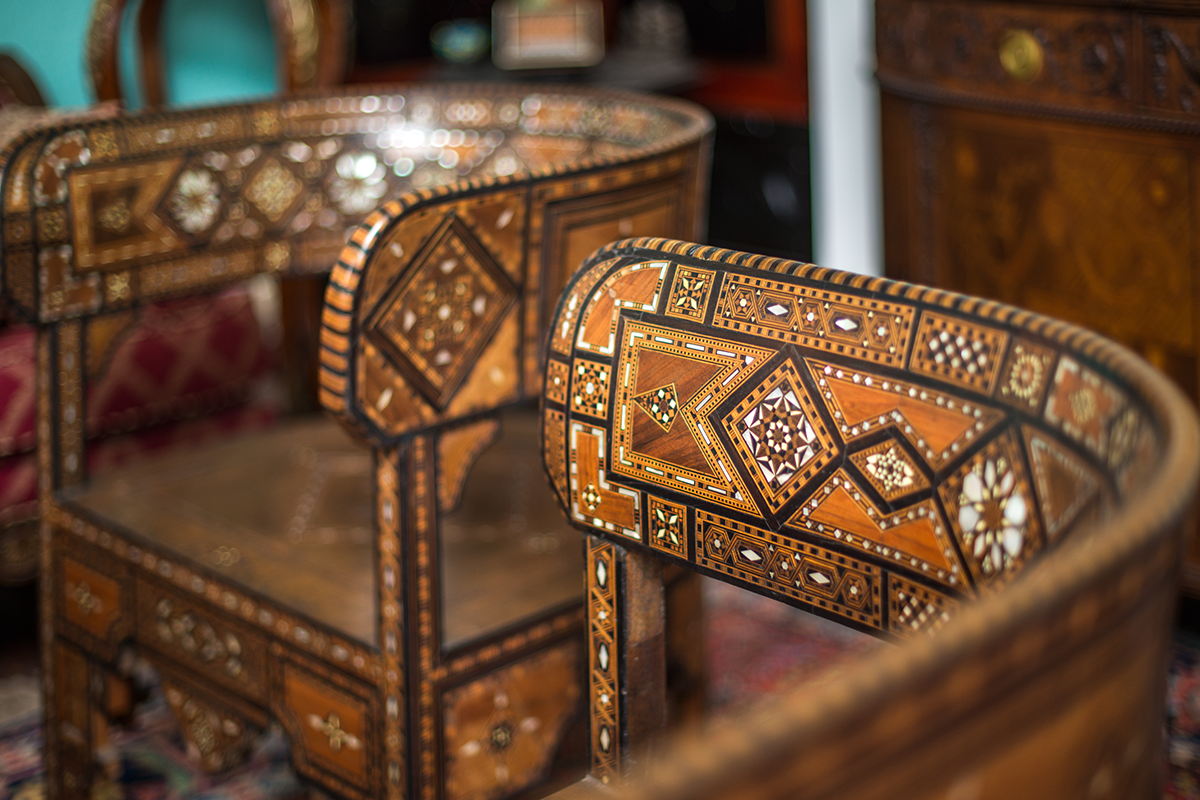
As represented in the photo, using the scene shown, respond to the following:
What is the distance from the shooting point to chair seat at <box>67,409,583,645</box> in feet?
5.93

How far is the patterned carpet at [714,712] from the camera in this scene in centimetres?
219

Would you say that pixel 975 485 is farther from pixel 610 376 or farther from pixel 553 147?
pixel 553 147

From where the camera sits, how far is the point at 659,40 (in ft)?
15.6

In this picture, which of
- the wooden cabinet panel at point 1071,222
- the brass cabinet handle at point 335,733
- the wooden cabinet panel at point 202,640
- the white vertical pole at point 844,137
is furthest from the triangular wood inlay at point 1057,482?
the white vertical pole at point 844,137

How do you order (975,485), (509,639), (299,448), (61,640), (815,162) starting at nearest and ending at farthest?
(975,485) < (509,639) < (61,640) < (299,448) < (815,162)

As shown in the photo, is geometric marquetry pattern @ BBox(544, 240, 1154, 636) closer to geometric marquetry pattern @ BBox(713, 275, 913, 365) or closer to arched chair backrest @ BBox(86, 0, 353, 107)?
geometric marquetry pattern @ BBox(713, 275, 913, 365)

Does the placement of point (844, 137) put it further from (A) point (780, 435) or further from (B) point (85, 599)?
(A) point (780, 435)

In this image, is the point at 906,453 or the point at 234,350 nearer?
the point at 906,453

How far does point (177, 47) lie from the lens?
3115mm

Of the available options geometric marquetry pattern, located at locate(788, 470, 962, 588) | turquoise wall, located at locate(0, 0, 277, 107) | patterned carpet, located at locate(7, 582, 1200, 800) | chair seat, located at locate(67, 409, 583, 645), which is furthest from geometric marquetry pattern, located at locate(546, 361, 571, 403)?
turquoise wall, located at locate(0, 0, 277, 107)

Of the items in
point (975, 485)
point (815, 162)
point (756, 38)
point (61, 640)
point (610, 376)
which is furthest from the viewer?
point (756, 38)

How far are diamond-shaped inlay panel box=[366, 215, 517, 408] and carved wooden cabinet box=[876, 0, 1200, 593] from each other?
1.22 m

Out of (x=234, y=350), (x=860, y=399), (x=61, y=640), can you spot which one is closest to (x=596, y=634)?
(x=860, y=399)

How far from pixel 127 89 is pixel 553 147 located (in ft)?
4.63
